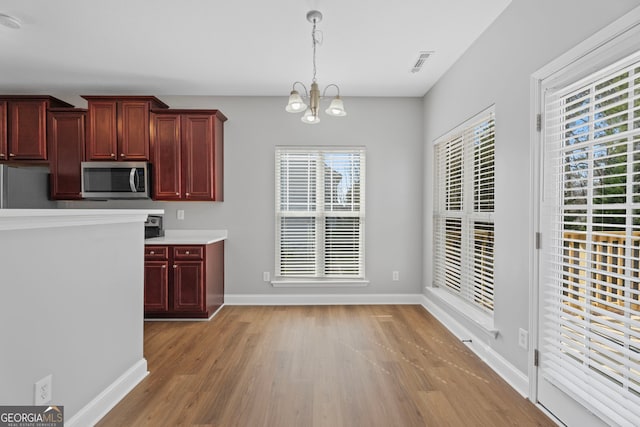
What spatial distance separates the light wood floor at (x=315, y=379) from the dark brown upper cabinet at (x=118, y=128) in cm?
212

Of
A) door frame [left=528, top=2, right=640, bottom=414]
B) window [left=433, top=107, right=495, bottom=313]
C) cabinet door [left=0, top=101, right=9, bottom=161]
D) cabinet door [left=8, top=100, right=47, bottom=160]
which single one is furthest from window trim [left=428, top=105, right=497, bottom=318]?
cabinet door [left=0, top=101, right=9, bottom=161]

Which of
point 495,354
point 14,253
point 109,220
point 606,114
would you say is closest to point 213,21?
point 109,220

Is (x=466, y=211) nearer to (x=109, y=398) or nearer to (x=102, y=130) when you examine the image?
(x=109, y=398)

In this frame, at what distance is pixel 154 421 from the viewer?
1979 mm

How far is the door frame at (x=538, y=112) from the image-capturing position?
1682mm

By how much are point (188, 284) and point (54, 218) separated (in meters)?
2.34

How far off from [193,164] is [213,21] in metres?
1.81

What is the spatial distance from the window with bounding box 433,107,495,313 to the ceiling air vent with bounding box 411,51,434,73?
0.78 m

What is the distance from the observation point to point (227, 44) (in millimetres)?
3121

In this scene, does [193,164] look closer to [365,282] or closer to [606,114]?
[365,282]

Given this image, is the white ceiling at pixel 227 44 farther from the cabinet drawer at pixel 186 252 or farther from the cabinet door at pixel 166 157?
the cabinet drawer at pixel 186 252

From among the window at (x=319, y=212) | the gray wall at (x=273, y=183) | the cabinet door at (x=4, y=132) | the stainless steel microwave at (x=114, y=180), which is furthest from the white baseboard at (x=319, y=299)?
the cabinet door at (x=4, y=132)

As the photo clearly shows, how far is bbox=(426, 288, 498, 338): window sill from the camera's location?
2.73 meters

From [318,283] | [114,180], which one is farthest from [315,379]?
[114,180]
